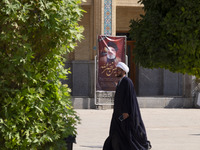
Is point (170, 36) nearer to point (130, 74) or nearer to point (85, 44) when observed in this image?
point (85, 44)

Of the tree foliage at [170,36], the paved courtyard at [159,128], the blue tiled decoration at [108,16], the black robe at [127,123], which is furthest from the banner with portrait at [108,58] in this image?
the black robe at [127,123]

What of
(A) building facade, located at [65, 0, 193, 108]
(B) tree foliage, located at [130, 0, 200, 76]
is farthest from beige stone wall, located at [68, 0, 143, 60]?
(B) tree foliage, located at [130, 0, 200, 76]

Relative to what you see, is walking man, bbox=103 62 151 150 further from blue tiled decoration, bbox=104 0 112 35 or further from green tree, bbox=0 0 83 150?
blue tiled decoration, bbox=104 0 112 35

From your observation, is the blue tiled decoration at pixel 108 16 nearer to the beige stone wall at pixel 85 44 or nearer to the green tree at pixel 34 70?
the beige stone wall at pixel 85 44

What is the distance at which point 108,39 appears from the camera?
2006 cm

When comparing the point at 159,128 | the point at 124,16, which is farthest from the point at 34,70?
the point at 124,16

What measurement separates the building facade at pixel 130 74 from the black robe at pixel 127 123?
11.9 m

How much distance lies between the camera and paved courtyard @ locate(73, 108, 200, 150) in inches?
439

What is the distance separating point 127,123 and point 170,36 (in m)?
1.81

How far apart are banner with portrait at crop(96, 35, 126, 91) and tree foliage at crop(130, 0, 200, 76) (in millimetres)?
10061

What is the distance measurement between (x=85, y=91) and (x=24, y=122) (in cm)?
1644

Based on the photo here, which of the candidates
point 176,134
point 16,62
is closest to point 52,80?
point 16,62

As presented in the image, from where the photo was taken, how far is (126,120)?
28.1 feet

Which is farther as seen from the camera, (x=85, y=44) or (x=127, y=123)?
(x=85, y=44)
